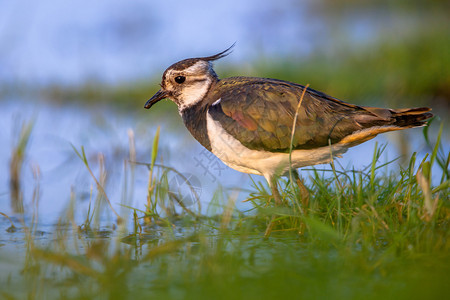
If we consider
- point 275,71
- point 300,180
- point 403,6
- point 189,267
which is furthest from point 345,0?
point 189,267

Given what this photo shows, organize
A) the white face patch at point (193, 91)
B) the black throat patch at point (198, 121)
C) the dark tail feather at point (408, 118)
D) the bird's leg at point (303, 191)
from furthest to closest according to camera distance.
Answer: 1. the white face patch at point (193, 91)
2. the black throat patch at point (198, 121)
3. the bird's leg at point (303, 191)
4. the dark tail feather at point (408, 118)

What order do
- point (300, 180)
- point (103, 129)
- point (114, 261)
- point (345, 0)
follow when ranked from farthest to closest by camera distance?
point (345, 0)
point (103, 129)
point (300, 180)
point (114, 261)

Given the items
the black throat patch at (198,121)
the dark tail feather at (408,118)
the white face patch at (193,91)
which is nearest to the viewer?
the dark tail feather at (408,118)

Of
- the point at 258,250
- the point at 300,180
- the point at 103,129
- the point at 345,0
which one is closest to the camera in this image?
the point at 258,250

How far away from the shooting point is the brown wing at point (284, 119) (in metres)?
4.38

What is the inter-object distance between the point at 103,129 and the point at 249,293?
644 cm

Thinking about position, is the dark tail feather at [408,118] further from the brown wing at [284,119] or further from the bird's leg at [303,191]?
the bird's leg at [303,191]

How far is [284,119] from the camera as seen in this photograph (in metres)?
4.39

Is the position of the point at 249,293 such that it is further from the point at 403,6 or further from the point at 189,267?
the point at 403,6

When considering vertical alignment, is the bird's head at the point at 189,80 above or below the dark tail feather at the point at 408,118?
above

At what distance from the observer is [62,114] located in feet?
37.0

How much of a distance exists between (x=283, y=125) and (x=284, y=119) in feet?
0.18

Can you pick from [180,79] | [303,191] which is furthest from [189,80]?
[303,191]

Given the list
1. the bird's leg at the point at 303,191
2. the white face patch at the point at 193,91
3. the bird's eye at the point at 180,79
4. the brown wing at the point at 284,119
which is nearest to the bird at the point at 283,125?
the brown wing at the point at 284,119
